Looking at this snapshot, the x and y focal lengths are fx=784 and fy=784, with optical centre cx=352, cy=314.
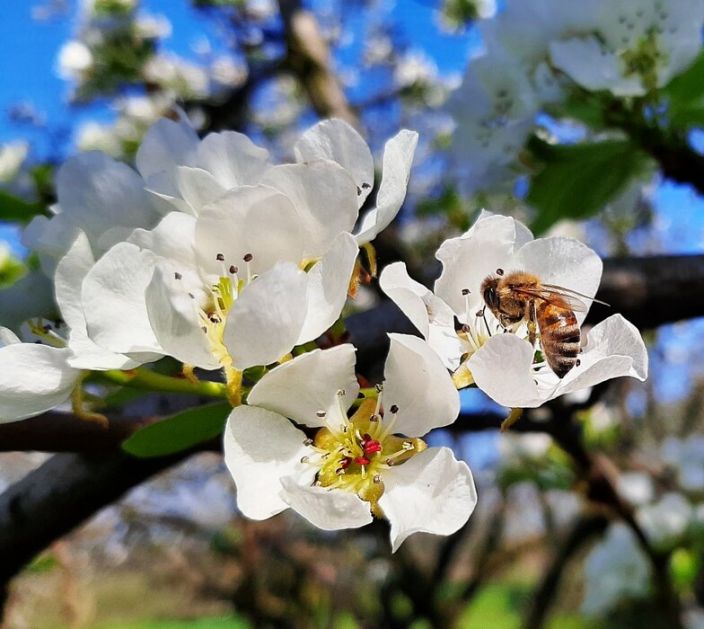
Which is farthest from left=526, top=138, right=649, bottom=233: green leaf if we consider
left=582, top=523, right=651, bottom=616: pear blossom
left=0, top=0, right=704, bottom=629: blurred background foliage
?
left=582, top=523, right=651, bottom=616: pear blossom

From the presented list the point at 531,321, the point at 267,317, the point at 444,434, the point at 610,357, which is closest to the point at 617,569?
the point at 444,434

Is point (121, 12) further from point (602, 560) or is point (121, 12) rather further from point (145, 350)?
point (145, 350)

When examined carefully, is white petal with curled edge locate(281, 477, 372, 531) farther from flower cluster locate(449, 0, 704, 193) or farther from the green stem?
flower cluster locate(449, 0, 704, 193)

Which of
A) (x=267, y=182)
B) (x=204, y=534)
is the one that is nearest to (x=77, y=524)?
(x=267, y=182)

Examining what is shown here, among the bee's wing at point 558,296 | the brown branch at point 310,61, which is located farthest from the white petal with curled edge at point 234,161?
the brown branch at point 310,61

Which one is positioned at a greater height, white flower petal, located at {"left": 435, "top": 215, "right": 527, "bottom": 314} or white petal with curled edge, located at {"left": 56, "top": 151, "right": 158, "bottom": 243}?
white petal with curled edge, located at {"left": 56, "top": 151, "right": 158, "bottom": 243}

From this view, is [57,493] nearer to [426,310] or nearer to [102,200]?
[102,200]

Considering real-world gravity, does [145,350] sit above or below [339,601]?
above

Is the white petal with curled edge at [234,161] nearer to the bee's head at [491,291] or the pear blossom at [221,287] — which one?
the pear blossom at [221,287]
